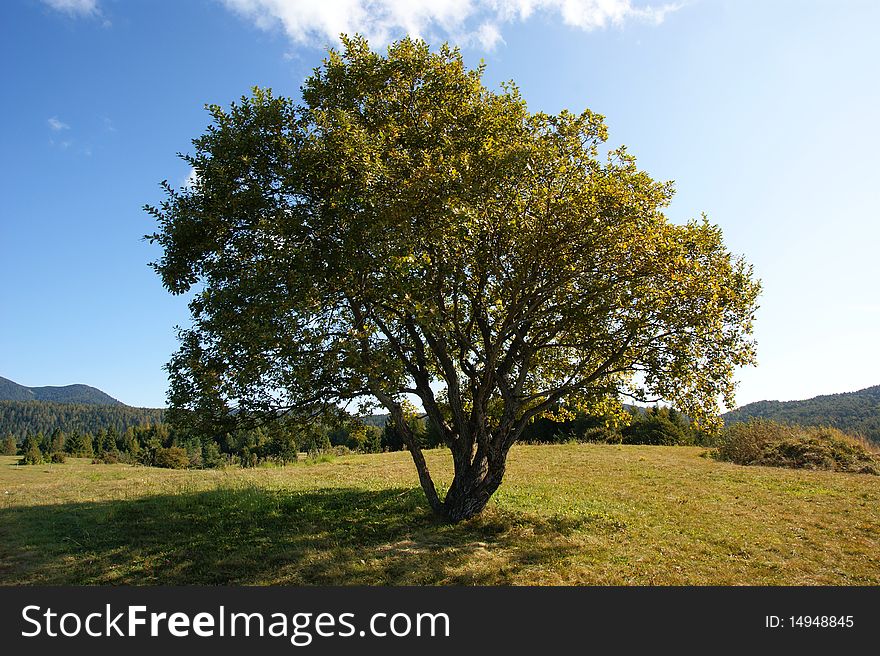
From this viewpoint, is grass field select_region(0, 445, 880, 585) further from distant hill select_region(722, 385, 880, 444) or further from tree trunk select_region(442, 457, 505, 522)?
distant hill select_region(722, 385, 880, 444)

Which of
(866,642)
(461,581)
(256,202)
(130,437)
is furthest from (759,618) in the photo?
(130,437)

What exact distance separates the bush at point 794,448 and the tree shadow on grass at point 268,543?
20.7 metres

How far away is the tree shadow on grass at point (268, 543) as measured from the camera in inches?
460

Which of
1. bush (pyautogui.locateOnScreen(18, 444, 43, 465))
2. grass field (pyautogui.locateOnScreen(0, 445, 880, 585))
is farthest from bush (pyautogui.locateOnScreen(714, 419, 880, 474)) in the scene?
bush (pyautogui.locateOnScreen(18, 444, 43, 465))

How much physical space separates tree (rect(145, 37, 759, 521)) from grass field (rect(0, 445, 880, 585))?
3.08 m

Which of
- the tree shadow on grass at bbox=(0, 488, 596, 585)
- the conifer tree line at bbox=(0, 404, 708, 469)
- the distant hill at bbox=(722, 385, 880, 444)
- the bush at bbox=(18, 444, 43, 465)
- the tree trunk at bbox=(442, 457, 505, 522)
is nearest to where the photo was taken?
the tree shadow on grass at bbox=(0, 488, 596, 585)

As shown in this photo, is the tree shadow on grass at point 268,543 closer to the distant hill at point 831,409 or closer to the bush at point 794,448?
the bush at point 794,448

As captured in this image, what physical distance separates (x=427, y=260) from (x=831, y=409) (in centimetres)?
16853

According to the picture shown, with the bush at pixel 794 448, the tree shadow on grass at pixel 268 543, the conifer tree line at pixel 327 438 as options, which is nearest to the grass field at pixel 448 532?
the tree shadow on grass at pixel 268 543

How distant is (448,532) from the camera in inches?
596

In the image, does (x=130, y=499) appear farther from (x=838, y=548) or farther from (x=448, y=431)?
(x=838, y=548)

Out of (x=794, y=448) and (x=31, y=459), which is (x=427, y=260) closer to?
(x=794, y=448)

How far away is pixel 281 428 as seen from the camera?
51.5ft

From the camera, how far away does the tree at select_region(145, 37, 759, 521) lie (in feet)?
44.0
